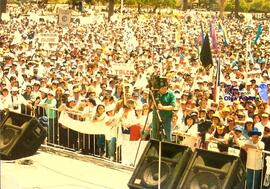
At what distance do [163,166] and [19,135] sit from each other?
3004 millimetres

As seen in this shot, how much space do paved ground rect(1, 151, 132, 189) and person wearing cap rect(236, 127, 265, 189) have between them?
2.11 m

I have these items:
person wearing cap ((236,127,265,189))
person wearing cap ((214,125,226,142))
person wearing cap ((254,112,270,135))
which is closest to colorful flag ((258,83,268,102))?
person wearing cap ((254,112,270,135))

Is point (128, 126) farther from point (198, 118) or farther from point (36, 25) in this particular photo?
point (36, 25)

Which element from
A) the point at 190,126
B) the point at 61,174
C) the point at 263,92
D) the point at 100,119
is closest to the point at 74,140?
the point at 100,119

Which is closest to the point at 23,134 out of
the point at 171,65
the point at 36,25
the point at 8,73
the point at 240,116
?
the point at 240,116

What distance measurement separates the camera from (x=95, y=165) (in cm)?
1173

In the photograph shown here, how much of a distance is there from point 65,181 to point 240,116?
3894mm

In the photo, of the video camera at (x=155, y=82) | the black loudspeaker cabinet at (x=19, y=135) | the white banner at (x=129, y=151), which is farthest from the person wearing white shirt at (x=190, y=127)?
the black loudspeaker cabinet at (x=19, y=135)

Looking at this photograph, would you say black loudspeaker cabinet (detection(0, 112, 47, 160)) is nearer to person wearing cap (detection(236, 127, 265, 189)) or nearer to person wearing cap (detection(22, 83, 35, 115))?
person wearing cap (detection(22, 83, 35, 115))

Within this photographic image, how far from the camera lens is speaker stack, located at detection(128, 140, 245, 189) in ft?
28.2

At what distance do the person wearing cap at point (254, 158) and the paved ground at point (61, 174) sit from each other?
6.92ft

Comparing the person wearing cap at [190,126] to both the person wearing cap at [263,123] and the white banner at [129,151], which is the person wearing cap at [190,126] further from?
the person wearing cap at [263,123]

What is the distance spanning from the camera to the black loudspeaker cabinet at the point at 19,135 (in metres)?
11.0

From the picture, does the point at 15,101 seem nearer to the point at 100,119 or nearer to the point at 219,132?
the point at 100,119
